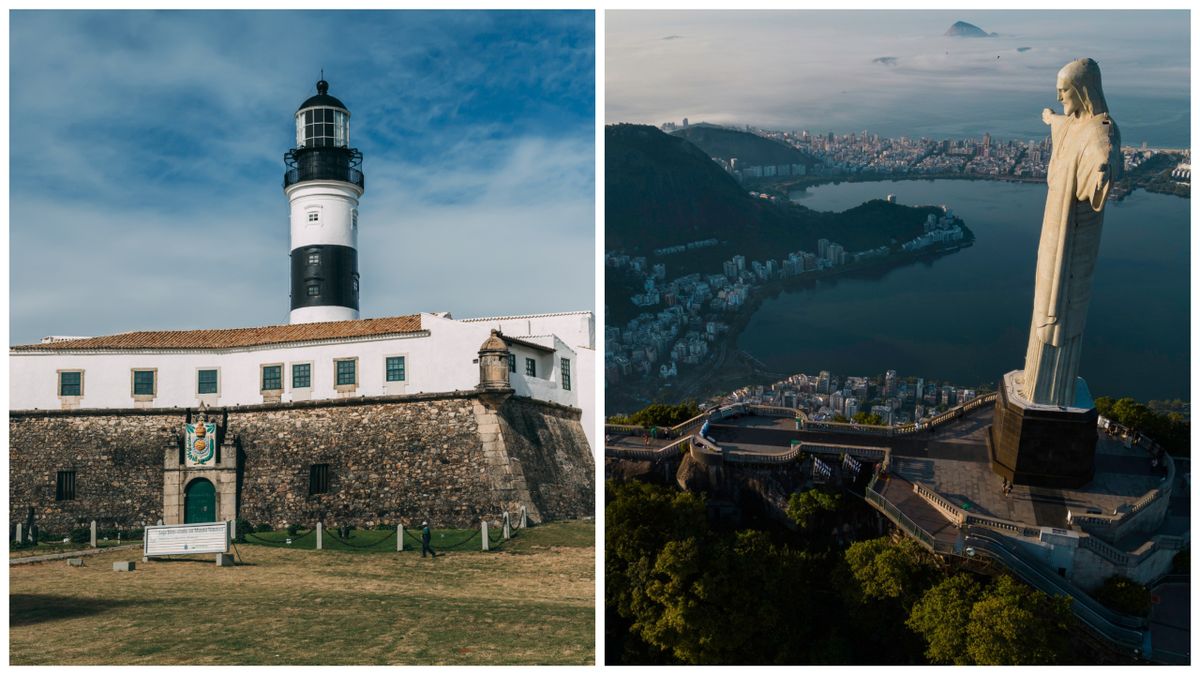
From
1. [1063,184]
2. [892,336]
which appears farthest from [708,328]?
[1063,184]

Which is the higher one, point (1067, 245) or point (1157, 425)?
point (1067, 245)

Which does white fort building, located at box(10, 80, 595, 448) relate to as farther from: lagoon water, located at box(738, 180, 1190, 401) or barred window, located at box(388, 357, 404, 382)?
lagoon water, located at box(738, 180, 1190, 401)

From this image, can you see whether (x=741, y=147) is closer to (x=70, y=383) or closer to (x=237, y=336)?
(x=237, y=336)

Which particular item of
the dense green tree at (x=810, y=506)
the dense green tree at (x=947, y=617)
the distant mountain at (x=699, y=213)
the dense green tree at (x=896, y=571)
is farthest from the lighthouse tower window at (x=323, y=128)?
the distant mountain at (x=699, y=213)

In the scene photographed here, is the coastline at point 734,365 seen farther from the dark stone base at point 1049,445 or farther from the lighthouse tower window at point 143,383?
the lighthouse tower window at point 143,383

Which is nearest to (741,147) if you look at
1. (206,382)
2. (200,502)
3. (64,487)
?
(206,382)

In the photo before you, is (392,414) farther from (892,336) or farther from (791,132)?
(892,336)

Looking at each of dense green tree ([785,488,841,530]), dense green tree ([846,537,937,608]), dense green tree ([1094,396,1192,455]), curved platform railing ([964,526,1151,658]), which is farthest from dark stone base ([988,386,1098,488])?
dense green tree ([785,488,841,530])
